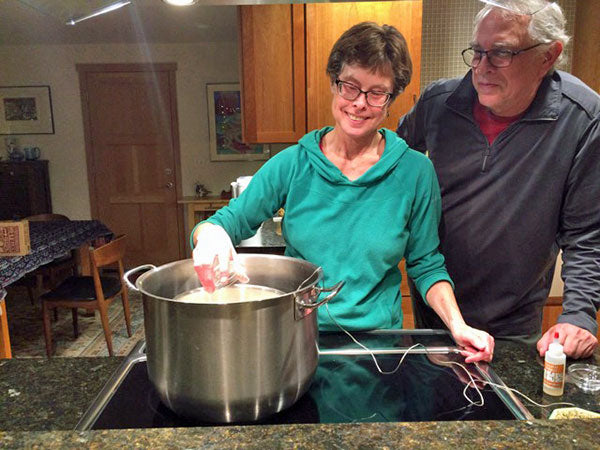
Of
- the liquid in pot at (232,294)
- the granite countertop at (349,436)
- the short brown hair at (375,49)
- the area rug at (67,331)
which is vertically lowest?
the area rug at (67,331)

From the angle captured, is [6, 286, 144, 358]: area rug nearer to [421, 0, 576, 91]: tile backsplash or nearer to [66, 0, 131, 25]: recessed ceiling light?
[421, 0, 576, 91]: tile backsplash

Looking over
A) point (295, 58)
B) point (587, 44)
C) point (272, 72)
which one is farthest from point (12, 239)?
Result: point (587, 44)

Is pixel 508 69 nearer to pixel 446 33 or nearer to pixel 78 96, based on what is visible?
pixel 446 33

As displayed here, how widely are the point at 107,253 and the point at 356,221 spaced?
7.87ft

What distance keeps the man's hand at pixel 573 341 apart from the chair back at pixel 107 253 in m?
2.61

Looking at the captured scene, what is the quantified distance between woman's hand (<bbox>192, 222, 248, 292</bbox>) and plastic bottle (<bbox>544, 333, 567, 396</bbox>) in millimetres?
494

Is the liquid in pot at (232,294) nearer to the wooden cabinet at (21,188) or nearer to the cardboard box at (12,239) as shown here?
the cardboard box at (12,239)

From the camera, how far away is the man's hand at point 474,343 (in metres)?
0.88

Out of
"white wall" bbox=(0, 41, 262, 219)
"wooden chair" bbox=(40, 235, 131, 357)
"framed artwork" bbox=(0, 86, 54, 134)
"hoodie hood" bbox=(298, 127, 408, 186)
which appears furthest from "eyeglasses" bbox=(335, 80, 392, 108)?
"framed artwork" bbox=(0, 86, 54, 134)

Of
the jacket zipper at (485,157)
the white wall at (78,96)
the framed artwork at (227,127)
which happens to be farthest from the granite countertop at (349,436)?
the white wall at (78,96)

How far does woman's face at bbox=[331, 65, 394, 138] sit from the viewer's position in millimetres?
1090

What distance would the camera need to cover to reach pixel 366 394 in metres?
0.77

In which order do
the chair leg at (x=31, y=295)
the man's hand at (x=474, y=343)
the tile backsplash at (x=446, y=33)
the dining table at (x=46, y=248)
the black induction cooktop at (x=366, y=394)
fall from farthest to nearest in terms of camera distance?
the chair leg at (x=31, y=295)
the tile backsplash at (x=446, y=33)
the dining table at (x=46, y=248)
the man's hand at (x=474, y=343)
the black induction cooktop at (x=366, y=394)

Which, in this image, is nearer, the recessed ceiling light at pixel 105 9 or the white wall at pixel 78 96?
the recessed ceiling light at pixel 105 9
